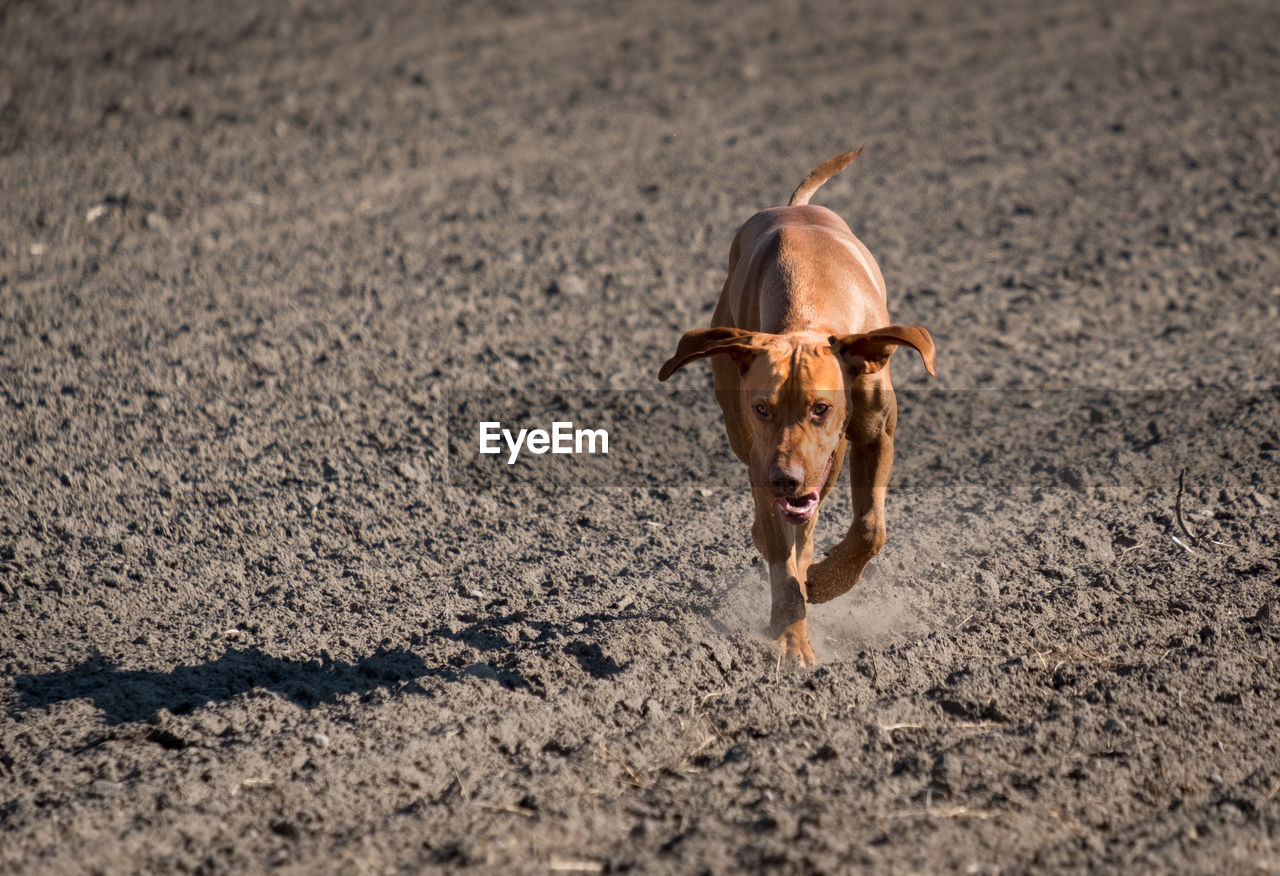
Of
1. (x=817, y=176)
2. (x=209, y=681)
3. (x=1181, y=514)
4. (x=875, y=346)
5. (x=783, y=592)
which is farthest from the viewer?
(x=817, y=176)

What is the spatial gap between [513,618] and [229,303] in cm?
415

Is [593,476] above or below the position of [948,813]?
above

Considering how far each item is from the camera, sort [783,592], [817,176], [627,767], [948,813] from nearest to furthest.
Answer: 1. [948,813]
2. [627,767]
3. [783,592]
4. [817,176]

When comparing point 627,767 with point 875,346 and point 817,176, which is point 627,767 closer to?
point 875,346

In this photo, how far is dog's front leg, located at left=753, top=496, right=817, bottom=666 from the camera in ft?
15.8

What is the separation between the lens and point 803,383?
4195 mm

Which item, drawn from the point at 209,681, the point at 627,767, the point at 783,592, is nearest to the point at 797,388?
the point at 783,592

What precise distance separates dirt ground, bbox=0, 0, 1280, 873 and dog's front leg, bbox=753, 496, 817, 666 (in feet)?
0.44

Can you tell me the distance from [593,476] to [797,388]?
8.26 ft

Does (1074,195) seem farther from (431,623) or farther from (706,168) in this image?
(431,623)

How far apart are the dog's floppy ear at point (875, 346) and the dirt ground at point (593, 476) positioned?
3.77 ft

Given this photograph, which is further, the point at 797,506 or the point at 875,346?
the point at 875,346

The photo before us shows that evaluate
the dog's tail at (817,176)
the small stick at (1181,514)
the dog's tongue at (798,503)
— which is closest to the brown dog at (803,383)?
the dog's tongue at (798,503)

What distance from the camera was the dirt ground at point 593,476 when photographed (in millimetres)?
3840
